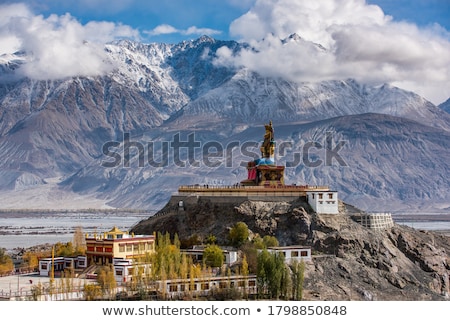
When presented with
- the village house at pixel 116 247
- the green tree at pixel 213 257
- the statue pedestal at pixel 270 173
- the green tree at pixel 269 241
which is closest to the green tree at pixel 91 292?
the village house at pixel 116 247

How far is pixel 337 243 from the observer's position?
64500 mm

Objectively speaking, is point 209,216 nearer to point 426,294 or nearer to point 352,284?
point 352,284

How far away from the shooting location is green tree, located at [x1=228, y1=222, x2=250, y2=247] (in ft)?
208

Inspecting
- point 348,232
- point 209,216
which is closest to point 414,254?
point 348,232

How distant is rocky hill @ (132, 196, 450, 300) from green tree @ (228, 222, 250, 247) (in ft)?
5.35

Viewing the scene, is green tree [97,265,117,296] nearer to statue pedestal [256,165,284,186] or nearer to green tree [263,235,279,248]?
green tree [263,235,279,248]

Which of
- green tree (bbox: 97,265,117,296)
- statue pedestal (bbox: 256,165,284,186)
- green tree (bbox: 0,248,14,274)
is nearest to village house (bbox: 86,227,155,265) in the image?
green tree (bbox: 97,265,117,296)

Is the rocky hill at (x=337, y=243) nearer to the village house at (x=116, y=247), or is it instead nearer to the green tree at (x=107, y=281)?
the village house at (x=116, y=247)

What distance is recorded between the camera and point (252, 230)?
65.6 metres

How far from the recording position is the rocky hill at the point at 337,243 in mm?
61094

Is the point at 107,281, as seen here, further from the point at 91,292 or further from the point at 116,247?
the point at 116,247

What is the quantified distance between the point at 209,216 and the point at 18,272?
1464 cm

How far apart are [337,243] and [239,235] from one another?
719 centimetres
